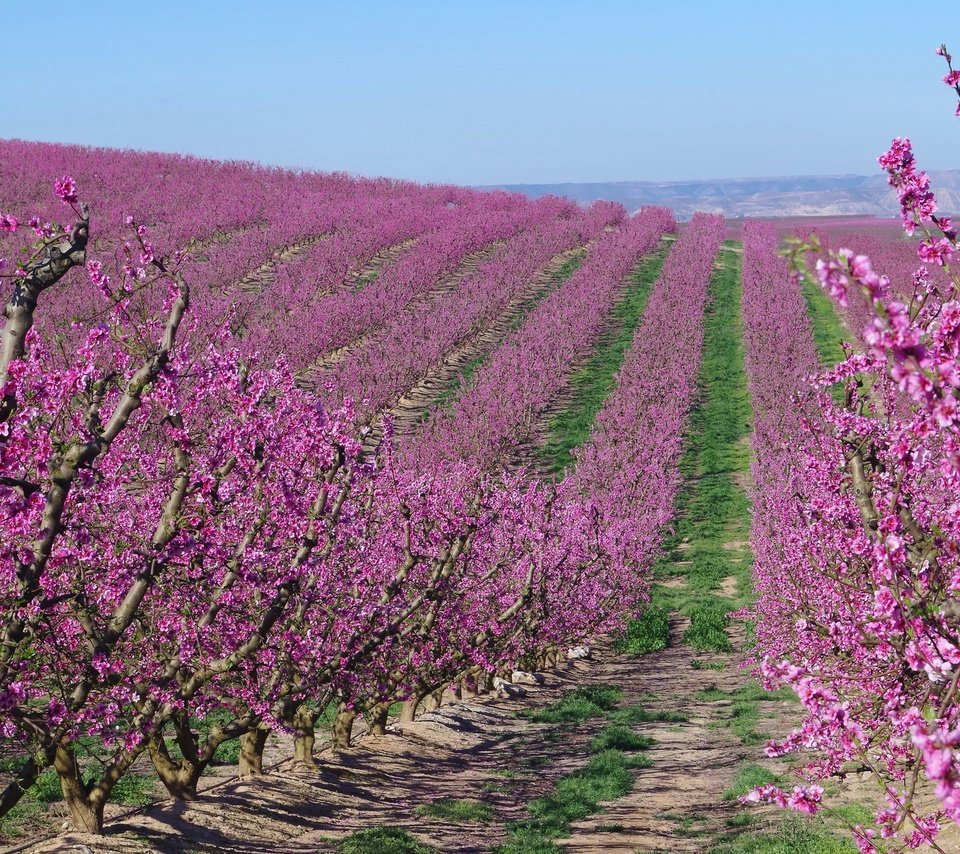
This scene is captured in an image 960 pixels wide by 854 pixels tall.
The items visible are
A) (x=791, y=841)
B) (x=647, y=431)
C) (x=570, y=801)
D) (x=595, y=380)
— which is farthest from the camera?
(x=595, y=380)

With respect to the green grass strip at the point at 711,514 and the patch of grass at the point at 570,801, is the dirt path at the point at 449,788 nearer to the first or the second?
the patch of grass at the point at 570,801

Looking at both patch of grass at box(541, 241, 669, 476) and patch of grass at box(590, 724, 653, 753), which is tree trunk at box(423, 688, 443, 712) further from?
patch of grass at box(541, 241, 669, 476)

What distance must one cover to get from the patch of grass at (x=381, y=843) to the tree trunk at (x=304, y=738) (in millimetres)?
2530

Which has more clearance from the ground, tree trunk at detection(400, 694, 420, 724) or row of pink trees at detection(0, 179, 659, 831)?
row of pink trees at detection(0, 179, 659, 831)

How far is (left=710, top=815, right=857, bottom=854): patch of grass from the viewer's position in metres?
12.3

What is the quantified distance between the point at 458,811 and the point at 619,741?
6004 mm

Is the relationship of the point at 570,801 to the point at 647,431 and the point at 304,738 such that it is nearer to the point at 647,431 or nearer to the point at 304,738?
the point at 304,738

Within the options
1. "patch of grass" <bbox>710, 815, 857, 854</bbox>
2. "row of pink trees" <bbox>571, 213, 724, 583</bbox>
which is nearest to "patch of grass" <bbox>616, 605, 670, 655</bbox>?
"row of pink trees" <bbox>571, 213, 724, 583</bbox>

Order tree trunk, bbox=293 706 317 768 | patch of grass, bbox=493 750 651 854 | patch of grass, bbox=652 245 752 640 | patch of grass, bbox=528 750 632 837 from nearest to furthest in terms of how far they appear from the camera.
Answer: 1. patch of grass, bbox=493 750 651 854
2. patch of grass, bbox=528 750 632 837
3. tree trunk, bbox=293 706 317 768
4. patch of grass, bbox=652 245 752 640

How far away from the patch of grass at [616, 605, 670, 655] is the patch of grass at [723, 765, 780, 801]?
13.1m

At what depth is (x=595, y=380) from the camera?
176 feet

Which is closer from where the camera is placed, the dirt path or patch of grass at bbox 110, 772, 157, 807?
the dirt path

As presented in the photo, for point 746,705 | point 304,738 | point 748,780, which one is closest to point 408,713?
point 304,738

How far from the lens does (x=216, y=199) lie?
77.1 m
